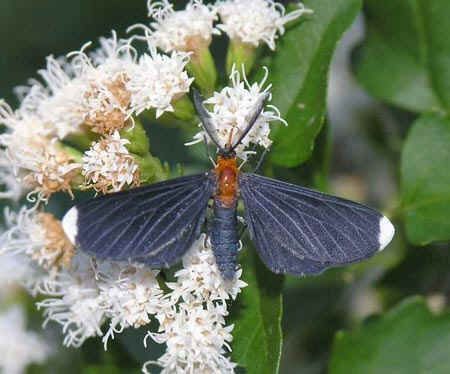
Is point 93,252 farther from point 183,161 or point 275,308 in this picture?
point 183,161

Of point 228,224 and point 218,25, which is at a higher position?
point 218,25

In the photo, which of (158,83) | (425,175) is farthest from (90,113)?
(425,175)

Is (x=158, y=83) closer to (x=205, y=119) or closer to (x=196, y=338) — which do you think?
(x=205, y=119)

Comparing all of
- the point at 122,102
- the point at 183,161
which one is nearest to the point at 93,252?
the point at 122,102

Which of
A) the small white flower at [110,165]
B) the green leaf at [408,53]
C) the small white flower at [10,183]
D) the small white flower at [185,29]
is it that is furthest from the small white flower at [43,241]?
the green leaf at [408,53]

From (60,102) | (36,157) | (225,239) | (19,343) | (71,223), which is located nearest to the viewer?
(71,223)

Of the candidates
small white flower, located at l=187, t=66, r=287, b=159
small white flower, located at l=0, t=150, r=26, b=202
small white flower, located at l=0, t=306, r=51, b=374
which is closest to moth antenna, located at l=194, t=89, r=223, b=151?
small white flower, located at l=187, t=66, r=287, b=159

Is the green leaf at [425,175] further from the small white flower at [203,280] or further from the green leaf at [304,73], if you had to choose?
the small white flower at [203,280]
